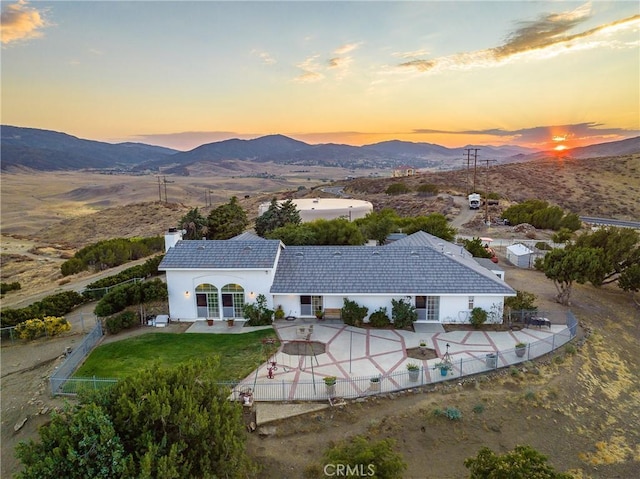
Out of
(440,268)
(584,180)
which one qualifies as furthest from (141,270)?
(584,180)

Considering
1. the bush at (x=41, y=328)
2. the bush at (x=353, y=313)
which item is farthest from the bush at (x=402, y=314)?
the bush at (x=41, y=328)

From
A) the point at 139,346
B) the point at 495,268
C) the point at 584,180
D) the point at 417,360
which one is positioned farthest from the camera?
the point at 584,180

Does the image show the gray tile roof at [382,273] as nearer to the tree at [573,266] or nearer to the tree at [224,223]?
the tree at [573,266]

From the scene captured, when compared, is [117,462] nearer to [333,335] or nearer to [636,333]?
[333,335]

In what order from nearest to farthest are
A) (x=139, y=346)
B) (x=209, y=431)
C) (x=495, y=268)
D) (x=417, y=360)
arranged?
(x=209, y=431) → (x=417, y=360) → (x=139, y=346) → (x=495, y=268)

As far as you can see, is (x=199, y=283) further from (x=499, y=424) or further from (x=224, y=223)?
(x=224, y=223)

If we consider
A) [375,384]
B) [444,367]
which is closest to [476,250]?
[444,367]
